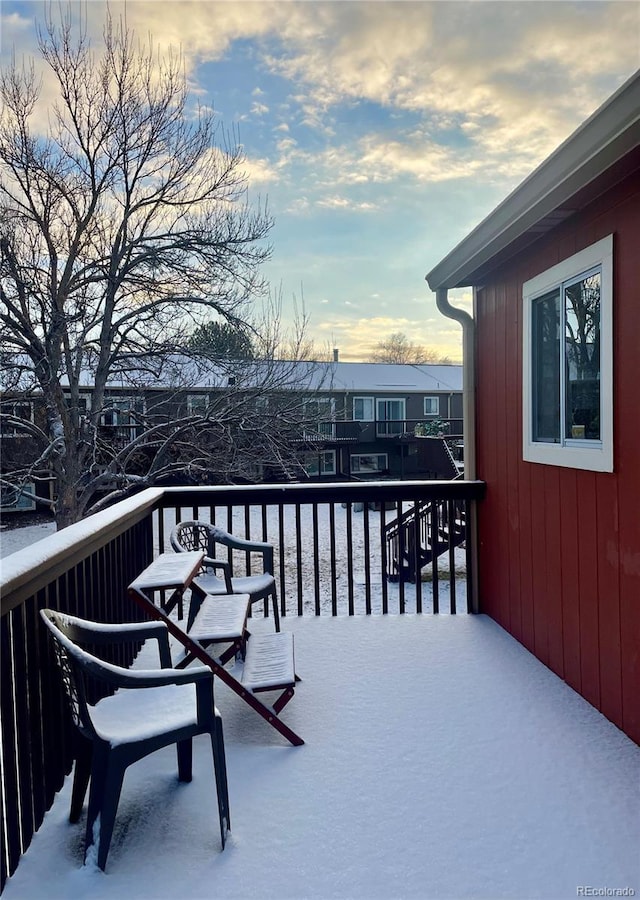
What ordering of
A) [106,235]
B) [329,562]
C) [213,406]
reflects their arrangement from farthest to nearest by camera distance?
[213,406] < [106,235] < [329,562]

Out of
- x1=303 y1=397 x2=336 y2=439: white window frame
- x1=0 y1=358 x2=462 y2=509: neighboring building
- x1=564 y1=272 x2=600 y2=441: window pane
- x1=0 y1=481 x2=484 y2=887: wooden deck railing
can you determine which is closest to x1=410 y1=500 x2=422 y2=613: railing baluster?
x1=0 y1=481 x2=484 y2=887: wooden deck railing

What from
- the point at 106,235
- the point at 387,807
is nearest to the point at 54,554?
the point at 387,807

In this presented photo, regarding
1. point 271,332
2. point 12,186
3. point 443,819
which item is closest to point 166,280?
point 271,332

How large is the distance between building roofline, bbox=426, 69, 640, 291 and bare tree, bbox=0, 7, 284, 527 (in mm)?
8469

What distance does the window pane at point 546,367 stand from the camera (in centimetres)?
307

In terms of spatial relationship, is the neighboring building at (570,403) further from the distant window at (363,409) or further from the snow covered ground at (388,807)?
the distant window at (363,409)

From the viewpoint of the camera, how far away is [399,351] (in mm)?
33781

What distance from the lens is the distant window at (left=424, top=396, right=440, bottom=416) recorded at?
826 inches

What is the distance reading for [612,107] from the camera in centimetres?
186

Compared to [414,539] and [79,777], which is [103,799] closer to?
[79,777]

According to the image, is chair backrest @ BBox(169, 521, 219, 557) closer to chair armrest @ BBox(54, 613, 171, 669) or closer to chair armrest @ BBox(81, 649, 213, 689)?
chair armrest @ BBox(54, 613, 171, 669)

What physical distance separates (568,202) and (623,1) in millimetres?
1212

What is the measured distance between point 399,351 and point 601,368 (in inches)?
1254

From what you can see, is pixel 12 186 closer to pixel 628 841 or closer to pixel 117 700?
pixel 117 700
